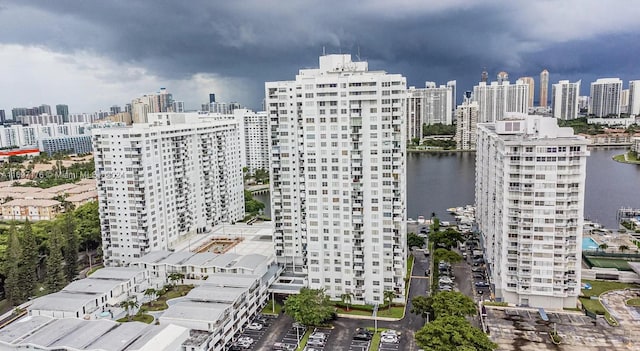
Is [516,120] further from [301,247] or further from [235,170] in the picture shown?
[235,170]

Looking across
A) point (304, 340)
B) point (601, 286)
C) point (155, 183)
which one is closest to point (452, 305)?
point (304, 340)

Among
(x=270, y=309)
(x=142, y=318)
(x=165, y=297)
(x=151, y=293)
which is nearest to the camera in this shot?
(x=142, y=318)

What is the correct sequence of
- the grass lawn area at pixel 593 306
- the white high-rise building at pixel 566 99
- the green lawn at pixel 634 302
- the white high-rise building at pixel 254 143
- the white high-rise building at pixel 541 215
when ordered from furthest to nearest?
the white high-rise building at pixel 566 99 → the white high-rise building at pixel 254 143 → the green lawn at pixel 634 302 → the grass lawn area at pixel 593 306 → the white high-rise building at pixel 541 215

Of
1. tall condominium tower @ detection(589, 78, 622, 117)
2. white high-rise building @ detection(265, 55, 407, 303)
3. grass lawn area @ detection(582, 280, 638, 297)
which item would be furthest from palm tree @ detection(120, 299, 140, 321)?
tall condominium tower @ detection(589, 78, 622, 117)

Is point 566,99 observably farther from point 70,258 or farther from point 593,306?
point 70,258

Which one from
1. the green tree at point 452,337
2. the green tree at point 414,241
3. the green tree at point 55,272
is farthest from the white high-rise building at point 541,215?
the green tree at point 55,272

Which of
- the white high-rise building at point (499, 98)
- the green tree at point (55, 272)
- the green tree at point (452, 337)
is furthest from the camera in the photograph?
the white high-rise building at point (499, 98)

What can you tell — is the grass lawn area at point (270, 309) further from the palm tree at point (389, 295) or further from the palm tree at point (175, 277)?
the palm tree at point (389, 295)

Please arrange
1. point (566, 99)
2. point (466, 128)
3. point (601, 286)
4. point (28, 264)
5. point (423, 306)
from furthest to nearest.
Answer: point (566, 99), point (466, 128), point (28, 264), point (601, 286), point (423, 306)
